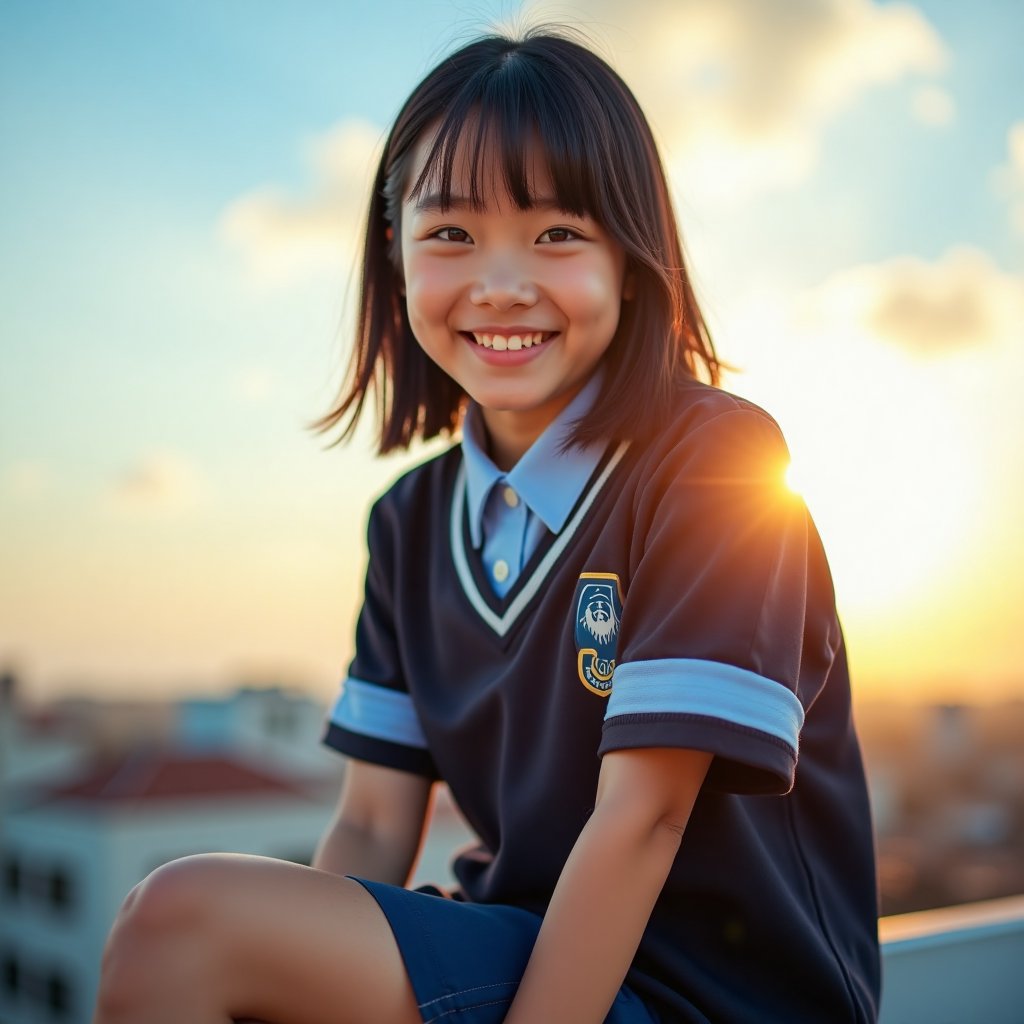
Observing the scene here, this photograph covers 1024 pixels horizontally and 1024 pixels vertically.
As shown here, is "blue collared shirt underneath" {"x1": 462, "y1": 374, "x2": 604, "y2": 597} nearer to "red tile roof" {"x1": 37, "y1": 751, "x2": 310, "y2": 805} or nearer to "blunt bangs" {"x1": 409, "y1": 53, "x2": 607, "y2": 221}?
"blunt bangs" {"x1": 409, "y1": 53, "x2": 607, "y2": 221}

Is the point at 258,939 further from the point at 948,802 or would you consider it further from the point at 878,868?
the point at 948,802

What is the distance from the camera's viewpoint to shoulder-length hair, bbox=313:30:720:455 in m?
1.09

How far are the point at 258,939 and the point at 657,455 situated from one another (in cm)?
55

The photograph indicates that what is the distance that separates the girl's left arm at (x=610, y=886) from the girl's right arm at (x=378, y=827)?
473mm

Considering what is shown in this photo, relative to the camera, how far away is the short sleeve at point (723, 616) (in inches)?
34.3

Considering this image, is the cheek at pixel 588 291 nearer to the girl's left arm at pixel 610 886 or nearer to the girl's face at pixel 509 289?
the girl's face at pixel 509 289

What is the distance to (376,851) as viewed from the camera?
52.9 inches

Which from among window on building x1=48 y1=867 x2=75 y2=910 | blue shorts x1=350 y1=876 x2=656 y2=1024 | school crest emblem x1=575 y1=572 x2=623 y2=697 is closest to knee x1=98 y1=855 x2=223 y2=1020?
blue shorts x1=350 y1=876 x2=656 y2=1024

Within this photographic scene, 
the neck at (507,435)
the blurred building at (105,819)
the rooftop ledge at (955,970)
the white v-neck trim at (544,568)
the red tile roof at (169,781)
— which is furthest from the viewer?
the red tile roof at (169,781)

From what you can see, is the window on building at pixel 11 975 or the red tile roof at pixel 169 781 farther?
the window on building at pixel 11 975

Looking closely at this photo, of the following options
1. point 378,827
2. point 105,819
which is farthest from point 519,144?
point 105,819

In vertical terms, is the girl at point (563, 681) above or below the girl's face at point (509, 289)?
below

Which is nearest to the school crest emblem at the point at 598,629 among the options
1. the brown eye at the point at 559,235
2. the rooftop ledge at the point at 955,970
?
the brown eye at the point at 559,235

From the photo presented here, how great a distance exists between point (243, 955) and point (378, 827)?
1.83 feet
